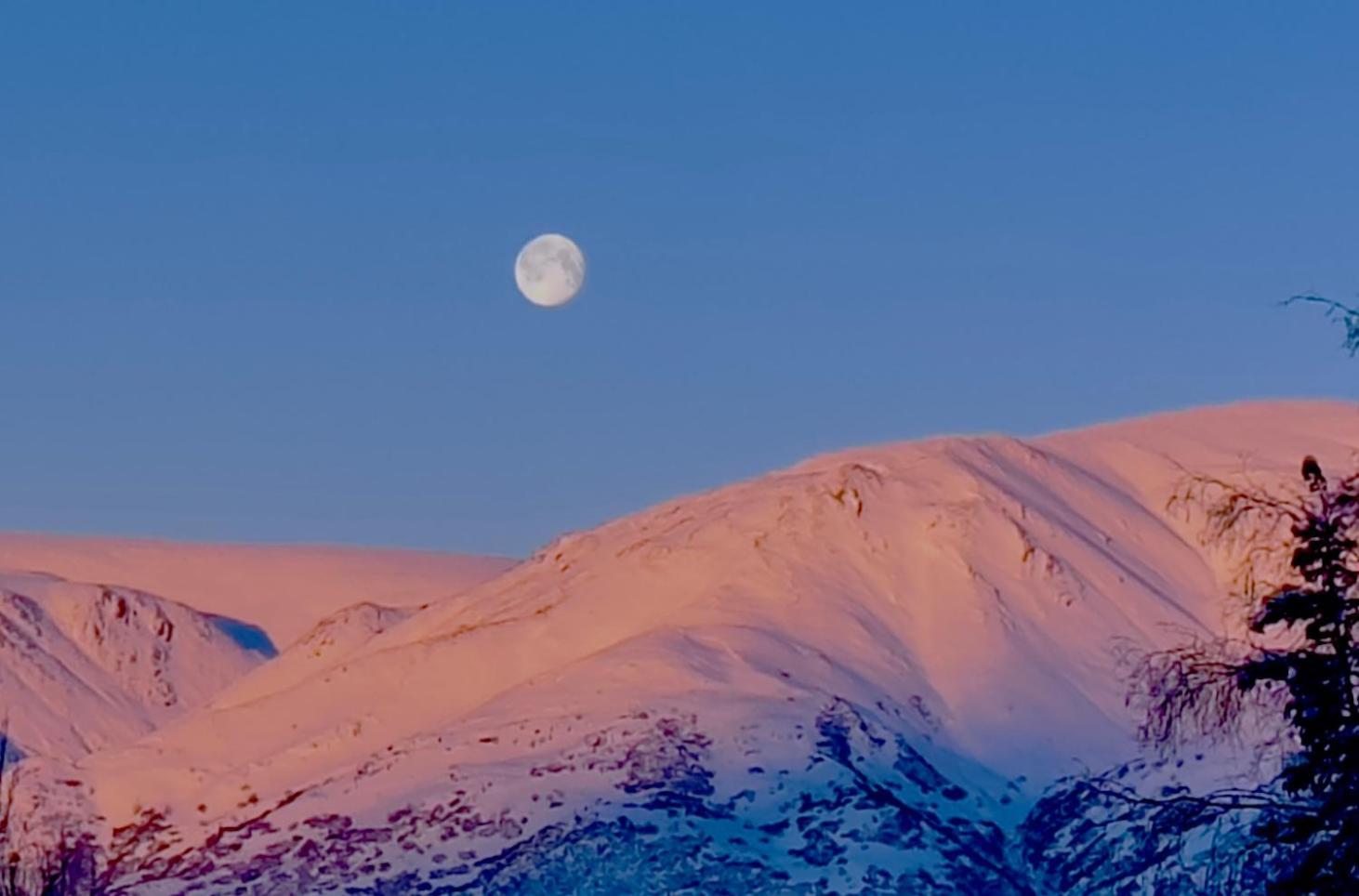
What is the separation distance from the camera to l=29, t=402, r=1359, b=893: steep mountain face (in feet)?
281

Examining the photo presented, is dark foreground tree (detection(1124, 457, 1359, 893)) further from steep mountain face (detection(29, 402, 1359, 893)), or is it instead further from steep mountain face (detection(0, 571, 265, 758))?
steep mountain face (detection(0, 571, 265, 758))

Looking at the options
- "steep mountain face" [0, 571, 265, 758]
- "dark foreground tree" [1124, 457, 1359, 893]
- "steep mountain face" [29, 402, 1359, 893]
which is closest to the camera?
"dark foreground tree" [1124, 457, 1359, 893]

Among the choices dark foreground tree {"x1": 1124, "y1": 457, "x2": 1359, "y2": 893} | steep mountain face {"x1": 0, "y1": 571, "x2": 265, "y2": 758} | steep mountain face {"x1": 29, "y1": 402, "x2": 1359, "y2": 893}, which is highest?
steep mountain face {"x1": 0, "y1": 571, "x2": 265, "y2": 758}

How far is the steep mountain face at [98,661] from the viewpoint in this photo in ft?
557

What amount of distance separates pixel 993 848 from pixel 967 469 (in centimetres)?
2663

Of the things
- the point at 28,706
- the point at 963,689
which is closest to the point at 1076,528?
the point at 963,689

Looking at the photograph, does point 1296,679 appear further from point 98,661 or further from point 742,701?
point 98,661

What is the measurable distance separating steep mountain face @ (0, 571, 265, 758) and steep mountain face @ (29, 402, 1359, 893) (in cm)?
5153

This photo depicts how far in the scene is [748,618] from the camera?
342ft

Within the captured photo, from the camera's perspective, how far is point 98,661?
183 m

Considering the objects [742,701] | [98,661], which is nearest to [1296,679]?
[742,701]

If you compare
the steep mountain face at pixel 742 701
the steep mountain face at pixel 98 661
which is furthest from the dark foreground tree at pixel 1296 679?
the steep mountain face at pixel 98 661

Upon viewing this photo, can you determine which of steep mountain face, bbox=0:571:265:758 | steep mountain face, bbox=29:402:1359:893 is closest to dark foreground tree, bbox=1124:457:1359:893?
steep mountain face, bbox=29:402:1359:893

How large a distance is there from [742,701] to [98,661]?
323ft
